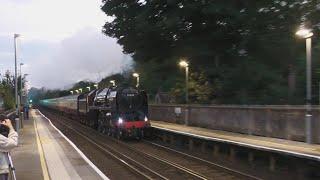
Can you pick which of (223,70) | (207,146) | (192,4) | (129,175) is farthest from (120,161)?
(192,4)

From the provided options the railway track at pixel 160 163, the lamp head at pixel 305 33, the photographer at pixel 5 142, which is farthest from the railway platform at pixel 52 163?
the lamp head at pixel 305 33

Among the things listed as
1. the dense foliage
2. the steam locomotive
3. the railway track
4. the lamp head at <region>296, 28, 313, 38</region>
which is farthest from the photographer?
the dense foliage

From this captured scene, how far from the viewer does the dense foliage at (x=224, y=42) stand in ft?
119

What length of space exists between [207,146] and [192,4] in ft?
51.4

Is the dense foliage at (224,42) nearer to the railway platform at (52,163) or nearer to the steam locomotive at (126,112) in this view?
the steam locomotive at (126,112)

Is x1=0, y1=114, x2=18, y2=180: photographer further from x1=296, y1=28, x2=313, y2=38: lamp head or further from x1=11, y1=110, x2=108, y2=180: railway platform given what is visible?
x1=296, y1=28, x2=313, y2=38: lamp head

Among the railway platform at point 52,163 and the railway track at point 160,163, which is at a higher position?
the railway platform at point 52,163

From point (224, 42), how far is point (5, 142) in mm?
33125

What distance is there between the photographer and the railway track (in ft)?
27.6

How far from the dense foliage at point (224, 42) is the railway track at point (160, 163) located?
29.0 feet

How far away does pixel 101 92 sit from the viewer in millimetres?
41750

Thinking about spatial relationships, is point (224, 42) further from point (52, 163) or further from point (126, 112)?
point (52, 163)

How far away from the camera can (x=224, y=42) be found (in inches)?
1633

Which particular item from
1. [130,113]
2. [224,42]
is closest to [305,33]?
[130,113]
